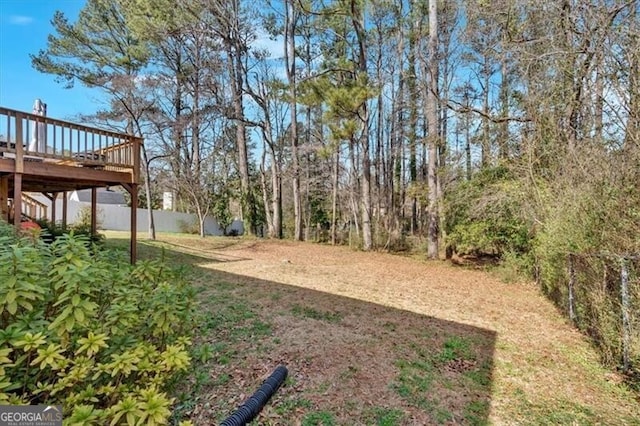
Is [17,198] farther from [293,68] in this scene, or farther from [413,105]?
[413,105]

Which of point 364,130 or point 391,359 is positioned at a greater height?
point 364,130

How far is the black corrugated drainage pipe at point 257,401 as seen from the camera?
2297 millimetres

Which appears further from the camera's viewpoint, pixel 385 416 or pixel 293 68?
pixel 293 68

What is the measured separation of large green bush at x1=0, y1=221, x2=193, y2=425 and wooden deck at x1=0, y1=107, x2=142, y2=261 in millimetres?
4653

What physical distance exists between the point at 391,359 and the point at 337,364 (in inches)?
22.0

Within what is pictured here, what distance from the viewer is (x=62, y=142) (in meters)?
6.14

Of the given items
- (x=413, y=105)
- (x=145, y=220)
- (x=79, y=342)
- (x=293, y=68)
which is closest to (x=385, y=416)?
(x=79, y=342)

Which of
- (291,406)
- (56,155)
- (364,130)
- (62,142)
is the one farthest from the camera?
(364,130)

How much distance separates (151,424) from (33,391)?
1.92 feet

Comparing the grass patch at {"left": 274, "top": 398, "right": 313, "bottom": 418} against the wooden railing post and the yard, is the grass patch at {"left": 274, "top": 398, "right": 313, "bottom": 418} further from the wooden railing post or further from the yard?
the wooden railing post

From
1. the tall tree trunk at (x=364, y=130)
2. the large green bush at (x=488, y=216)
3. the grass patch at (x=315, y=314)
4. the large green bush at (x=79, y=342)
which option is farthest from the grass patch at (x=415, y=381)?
the tall tree trunk at (x=364, y=130)

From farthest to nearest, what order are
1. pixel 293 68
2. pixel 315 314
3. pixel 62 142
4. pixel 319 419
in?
pixel 293 68 → pixel 62 142 → pixel 315 314 → pixel 319 419

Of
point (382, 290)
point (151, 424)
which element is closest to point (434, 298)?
point (382, 290)

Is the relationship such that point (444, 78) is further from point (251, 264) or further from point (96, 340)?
point (96, 340)
